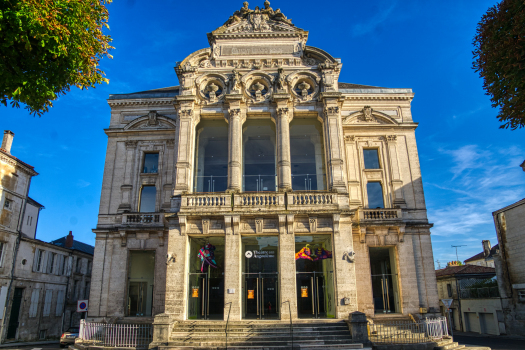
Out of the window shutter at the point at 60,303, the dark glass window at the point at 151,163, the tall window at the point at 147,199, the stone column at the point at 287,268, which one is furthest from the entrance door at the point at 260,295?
the window shutter at the point at 60,303

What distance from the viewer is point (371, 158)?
2778 cm

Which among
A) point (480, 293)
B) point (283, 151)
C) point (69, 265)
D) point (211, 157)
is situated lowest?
point (480, 293)

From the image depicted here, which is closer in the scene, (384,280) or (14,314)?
(384,280)

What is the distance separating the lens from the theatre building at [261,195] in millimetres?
21078

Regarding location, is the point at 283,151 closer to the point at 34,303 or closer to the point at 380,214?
the point at 380,214

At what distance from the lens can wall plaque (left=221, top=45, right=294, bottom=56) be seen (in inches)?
1027

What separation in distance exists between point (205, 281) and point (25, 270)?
17510mm

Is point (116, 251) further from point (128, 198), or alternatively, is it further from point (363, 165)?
point (363, 165)

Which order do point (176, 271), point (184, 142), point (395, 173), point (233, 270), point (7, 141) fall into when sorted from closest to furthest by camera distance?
point (233, 270), point (176, 271), point (184, 142), point (395, 173), point (7, 141)

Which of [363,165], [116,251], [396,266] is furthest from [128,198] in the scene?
[396,266]

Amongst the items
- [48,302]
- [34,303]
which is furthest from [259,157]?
[48,302]

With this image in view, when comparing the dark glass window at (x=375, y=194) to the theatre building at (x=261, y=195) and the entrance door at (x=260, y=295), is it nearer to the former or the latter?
the theatre building at (x=261, y=195)

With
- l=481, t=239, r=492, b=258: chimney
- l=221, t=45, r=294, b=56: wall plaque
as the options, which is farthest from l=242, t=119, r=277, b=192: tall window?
l=481, t=239, r=492, b=258: chimney

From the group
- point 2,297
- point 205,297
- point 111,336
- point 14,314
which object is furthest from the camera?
point 14,314
